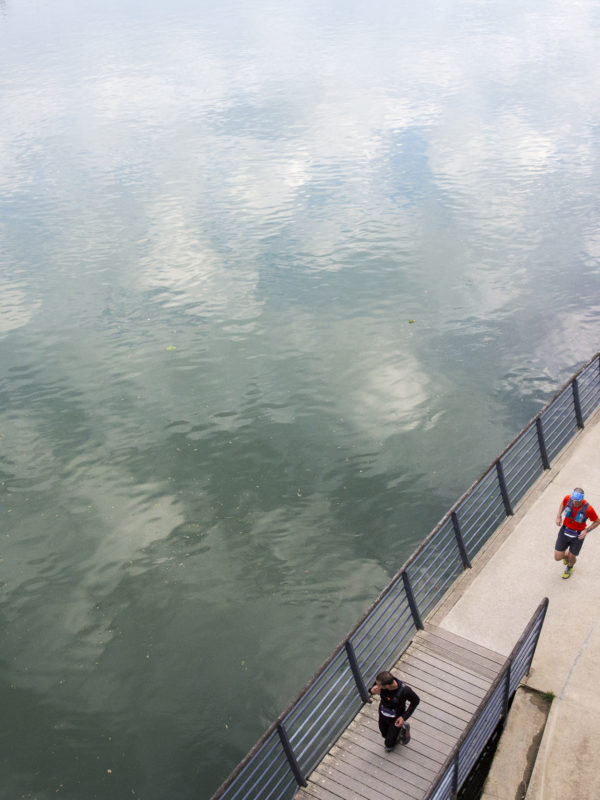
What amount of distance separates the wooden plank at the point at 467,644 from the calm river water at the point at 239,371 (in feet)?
11.6

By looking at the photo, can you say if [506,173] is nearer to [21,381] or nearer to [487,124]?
[487,124]

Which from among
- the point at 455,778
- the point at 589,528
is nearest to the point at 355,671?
the point at 455,778

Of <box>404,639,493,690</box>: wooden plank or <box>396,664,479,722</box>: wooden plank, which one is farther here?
<box>404,639,493,690</box>: wooden plank

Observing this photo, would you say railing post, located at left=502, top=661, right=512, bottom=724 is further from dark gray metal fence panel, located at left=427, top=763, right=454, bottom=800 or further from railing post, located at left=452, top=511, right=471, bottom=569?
railing post, located at left=452, top=511, right=471, bottom=569

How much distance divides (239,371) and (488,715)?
15.0m

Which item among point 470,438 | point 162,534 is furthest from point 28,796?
point 470,438

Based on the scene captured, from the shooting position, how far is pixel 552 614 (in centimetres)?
1038

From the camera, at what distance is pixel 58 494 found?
17.6 metres

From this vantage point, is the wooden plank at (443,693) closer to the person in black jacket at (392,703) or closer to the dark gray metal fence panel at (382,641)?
the dark gray metal fence panel at (382,641)

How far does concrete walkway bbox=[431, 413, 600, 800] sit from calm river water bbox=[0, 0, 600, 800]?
3610 mm

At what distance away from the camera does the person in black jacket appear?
838 centimetres

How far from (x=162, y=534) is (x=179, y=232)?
60.8 ft

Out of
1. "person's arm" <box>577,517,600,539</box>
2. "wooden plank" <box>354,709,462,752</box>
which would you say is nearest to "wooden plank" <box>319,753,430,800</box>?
"wooden plank" <box>354,709,462,752</box>

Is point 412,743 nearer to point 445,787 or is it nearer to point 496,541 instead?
point 445,787
